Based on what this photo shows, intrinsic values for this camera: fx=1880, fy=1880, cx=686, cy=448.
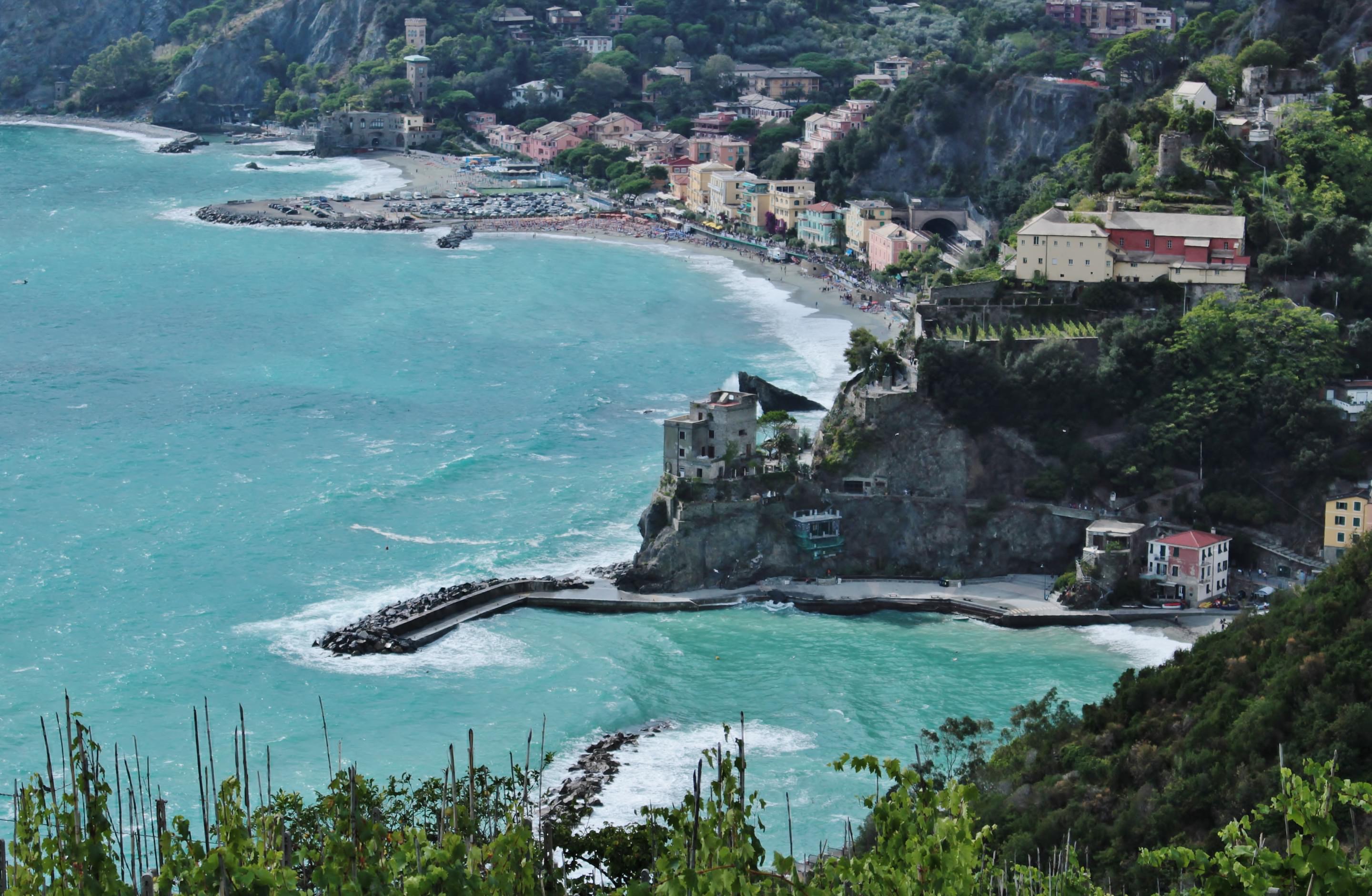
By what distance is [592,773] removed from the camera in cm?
3469

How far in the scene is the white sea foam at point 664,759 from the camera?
3338 cm

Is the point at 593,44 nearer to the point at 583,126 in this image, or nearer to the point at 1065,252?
the point at 583,126

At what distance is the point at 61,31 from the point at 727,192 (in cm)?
8277

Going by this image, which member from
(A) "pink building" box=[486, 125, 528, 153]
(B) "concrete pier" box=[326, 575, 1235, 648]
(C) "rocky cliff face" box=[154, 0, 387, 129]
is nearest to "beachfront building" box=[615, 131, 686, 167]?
(A) "pink building" box=[486, 125, 528, 153]

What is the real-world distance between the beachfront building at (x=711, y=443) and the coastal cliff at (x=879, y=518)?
2.06ft

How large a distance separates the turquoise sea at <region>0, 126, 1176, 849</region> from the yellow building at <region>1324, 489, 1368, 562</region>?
5496mm

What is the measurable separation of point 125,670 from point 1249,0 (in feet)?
275

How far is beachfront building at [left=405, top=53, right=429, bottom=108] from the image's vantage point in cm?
12712

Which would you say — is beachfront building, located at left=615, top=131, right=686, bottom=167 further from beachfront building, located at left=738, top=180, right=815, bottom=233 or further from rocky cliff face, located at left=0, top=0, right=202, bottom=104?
rocky cliff face, located at left=0, top=0, right=202, bottom=104

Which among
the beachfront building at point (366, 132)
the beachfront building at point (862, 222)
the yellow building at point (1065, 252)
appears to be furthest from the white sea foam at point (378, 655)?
the beachfront building at point (366, 132)

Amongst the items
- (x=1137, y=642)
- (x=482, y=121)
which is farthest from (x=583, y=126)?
(x=1137, y=642)

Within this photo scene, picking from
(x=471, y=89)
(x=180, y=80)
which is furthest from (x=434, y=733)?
(x=180, y=80)

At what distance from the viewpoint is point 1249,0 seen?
105 meters

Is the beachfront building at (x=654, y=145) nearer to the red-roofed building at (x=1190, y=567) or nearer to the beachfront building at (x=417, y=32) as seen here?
the beachfront building at (x=417, y=32)
